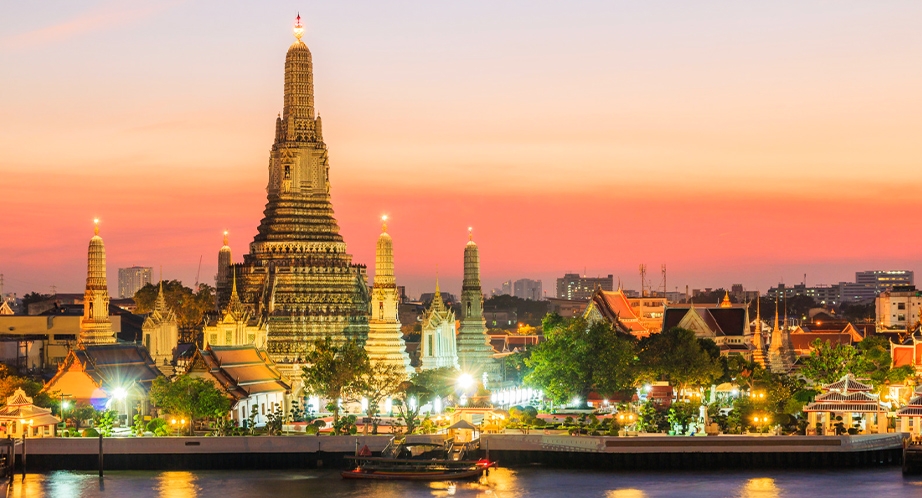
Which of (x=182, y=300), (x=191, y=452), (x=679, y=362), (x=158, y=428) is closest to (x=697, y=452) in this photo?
(x=679, y=362)

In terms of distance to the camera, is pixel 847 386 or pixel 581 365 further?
pixel 581 365

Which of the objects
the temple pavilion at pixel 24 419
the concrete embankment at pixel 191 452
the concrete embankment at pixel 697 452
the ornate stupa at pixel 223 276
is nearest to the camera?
the concrete embankment at pixel 697 452

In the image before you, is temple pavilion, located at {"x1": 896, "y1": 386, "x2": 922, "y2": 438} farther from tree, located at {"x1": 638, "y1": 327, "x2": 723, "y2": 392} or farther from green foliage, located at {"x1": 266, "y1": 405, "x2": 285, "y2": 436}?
green foliage, located at {"x1": 266, "y1": 405, "x2": 285, "y2": 436}

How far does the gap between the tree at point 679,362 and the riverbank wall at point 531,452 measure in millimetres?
18107

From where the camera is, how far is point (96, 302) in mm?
100500

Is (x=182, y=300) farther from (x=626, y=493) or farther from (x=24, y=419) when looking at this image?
(x=626, y=493)

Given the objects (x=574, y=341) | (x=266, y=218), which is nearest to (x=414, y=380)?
(x=574, y=341)

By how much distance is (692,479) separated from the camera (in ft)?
244

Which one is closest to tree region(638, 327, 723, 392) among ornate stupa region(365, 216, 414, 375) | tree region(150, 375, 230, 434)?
ornate stupa region(365, 216, 414, 375)

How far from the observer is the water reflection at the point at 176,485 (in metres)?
71.1

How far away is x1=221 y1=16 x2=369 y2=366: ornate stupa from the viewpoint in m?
101

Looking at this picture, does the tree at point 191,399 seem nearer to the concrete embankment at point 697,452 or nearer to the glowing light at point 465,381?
the concrete embankment at point 697,452

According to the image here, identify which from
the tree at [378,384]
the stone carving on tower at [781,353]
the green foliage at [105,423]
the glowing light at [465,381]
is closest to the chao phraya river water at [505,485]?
the green foliage at [105,423]

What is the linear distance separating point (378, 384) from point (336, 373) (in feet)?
9.98
